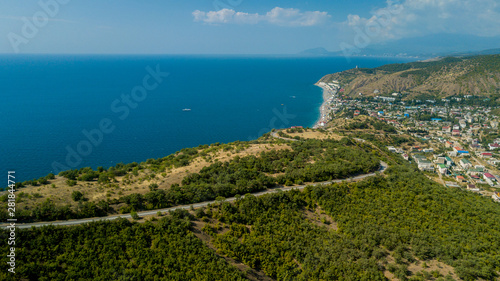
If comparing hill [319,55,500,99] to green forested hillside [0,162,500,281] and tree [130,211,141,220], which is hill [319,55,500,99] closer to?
green forested hillside [0,162,500,281]

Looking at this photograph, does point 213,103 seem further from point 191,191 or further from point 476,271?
point 476,271

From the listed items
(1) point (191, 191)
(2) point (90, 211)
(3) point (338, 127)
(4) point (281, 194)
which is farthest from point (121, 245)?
(3) point (338, 127)

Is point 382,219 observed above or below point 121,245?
below

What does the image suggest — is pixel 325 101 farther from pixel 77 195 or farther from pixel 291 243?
pixel 77 195

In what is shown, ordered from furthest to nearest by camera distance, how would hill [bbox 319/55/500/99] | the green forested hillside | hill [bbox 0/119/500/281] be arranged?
hill [bbox 319/55/500/99] < hill [bbox 0/119/500/281] < the green forested hillside
